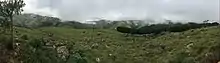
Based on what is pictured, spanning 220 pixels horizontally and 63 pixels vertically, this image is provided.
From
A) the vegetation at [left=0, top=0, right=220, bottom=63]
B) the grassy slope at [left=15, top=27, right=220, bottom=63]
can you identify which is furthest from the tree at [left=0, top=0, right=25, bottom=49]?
the grassy slope at [left=15, top=27, right=220, bottom=63]

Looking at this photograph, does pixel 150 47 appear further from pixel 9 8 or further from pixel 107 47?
pixel 9 8

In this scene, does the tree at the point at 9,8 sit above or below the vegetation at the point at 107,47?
above

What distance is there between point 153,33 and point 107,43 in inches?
1302

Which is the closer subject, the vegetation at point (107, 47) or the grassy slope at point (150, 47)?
the vegetation at point (107, 47)

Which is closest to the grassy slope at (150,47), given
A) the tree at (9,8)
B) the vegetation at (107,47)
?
the vegetation at (107,47)

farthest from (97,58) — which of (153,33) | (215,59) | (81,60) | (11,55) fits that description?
(153,33)

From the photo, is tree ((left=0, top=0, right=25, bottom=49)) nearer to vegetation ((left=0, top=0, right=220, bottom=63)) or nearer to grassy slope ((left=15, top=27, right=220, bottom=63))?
vegetation ((left=0, top=0, right=220, bottom=63))

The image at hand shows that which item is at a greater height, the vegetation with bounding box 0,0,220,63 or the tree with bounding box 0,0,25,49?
the tree with bounding box 0,0,25,49

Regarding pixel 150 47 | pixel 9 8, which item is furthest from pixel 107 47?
pixel 9 8

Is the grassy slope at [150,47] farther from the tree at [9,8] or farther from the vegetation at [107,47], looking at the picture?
the tree at [9,8]

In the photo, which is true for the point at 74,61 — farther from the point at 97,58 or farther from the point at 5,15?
the point at 97,58

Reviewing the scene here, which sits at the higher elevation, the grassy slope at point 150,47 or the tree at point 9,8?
the tree at point 9,8

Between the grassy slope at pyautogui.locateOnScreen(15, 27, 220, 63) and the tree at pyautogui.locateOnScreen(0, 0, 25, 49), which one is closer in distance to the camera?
the tree at pyautogui.locateOnScreen(0, 0, 25, 49)

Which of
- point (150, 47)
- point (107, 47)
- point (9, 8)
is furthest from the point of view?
point (150, 47)
